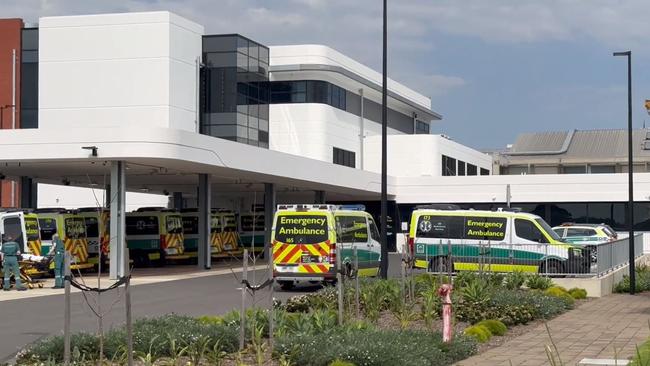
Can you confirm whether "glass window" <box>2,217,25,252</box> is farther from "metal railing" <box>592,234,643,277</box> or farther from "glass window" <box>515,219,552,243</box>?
"metal railing" <box>592,234,643,277</box>

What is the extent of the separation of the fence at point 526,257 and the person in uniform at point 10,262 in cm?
1137

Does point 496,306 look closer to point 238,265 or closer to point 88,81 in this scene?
point 238,265

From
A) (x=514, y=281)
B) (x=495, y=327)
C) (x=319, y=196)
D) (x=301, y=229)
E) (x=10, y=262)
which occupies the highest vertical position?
(x=319, y=196)

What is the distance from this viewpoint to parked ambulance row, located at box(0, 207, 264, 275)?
34312mm

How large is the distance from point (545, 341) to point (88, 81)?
158 ft

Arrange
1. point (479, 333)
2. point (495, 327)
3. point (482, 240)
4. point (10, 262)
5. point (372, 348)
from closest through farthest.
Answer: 1. point (372, 348)
2. point (479, 333)
3. point (495, 327)
4. point (10, 262)
5. point (482, 240)

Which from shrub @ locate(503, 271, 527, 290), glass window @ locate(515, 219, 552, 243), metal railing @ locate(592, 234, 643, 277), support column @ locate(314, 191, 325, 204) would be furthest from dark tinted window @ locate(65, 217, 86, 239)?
support column @ locate(314, 191, 325, 204)

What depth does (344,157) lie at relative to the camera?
66938 mm

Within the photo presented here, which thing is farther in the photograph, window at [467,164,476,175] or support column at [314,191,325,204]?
window at [467,164,476,175]

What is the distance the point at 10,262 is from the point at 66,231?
7.30 m

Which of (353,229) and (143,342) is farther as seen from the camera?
(353,229)

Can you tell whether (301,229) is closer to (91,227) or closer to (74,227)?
(74,227)

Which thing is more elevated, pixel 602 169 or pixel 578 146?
pixel 578 146

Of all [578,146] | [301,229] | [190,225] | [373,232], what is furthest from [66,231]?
[578,146]
